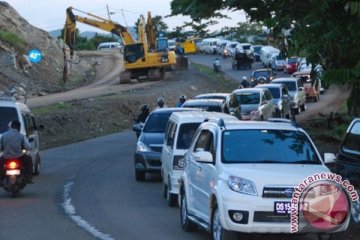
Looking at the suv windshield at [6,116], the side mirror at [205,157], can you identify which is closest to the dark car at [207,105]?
the suv windshield at [6,116]

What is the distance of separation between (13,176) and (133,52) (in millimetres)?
43148

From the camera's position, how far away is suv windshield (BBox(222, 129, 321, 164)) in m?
12.9

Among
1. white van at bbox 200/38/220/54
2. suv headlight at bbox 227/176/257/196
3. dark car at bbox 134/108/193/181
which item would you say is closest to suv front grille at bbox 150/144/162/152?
dark car at bbox 134/108/193/181

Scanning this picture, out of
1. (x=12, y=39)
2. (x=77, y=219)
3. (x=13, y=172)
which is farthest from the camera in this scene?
(x=12, y=39)

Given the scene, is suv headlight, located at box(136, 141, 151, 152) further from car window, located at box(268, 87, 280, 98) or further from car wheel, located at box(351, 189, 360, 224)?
car window, located at box(268, 87, 280, 98)

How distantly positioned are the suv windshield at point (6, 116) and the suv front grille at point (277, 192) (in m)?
11.4

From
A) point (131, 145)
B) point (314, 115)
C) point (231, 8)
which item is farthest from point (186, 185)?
point (314, 115)

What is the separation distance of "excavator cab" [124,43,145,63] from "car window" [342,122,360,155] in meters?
47.3

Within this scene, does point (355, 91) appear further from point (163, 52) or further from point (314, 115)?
point (163, 52)

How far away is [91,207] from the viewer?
18.0 m

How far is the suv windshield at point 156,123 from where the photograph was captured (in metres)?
23.6

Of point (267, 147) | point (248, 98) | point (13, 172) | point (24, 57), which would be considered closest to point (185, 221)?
point (267, 147)

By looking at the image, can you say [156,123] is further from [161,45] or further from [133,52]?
[161,45]

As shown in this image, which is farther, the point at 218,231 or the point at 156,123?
the point at 156,123
